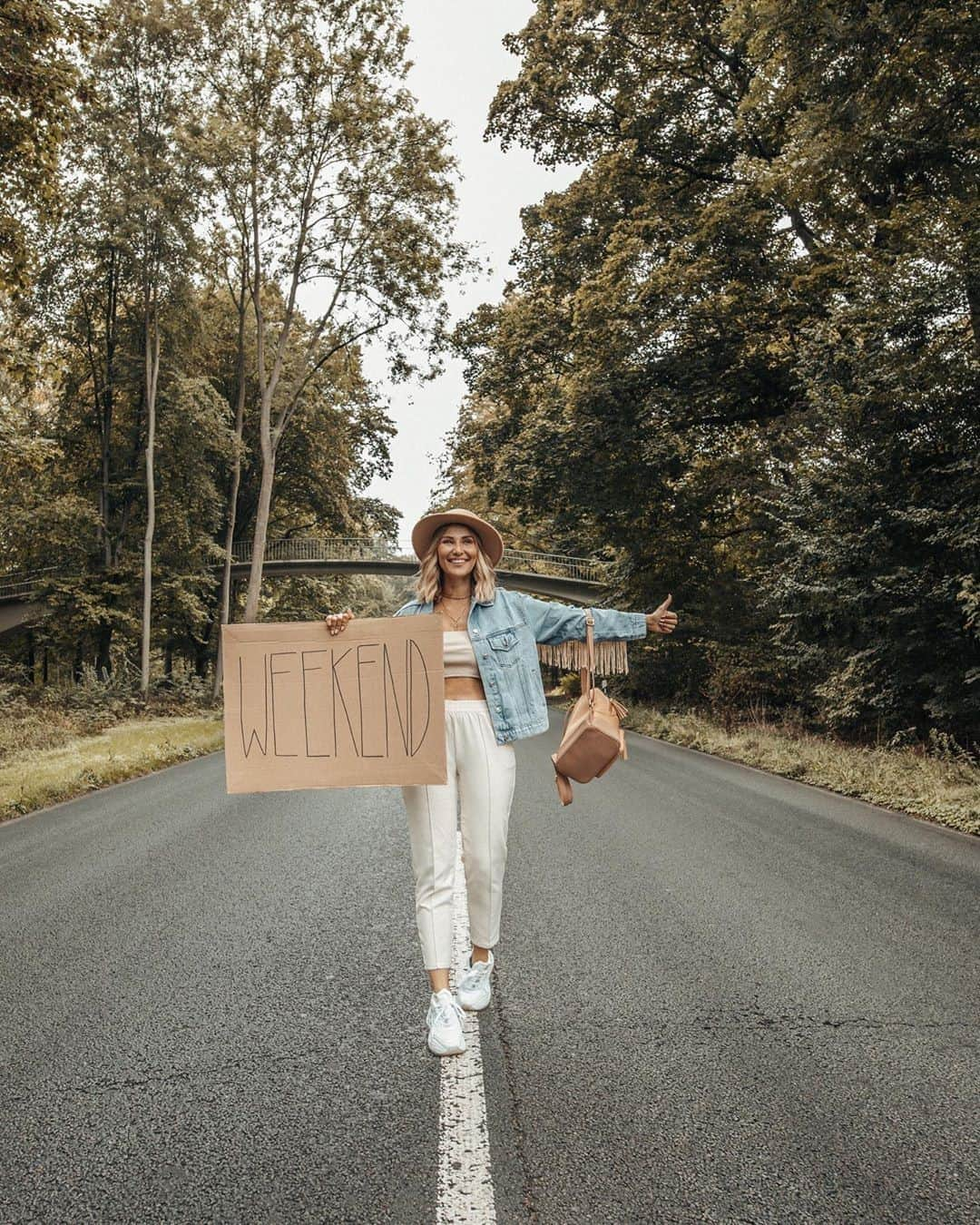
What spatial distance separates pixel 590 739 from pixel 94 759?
10.9m

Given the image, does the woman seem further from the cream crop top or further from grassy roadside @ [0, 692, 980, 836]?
grassy roadside @ [0, 692, 980, 836]

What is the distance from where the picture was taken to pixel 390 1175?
2.39 meters

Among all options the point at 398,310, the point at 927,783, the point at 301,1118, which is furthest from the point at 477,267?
the point at 301,1118

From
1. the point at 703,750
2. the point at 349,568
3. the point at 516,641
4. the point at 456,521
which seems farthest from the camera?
the point at 349,568

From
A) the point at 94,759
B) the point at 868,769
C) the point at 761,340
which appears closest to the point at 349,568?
the point at 761,340

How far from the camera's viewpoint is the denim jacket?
355 cm

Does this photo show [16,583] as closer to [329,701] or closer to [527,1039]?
[329,701]

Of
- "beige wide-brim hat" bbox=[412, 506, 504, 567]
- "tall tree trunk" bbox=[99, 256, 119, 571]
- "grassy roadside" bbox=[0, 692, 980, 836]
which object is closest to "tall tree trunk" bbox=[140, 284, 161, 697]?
"tall tree trunk" bbox=[99, 256, 119, 571]

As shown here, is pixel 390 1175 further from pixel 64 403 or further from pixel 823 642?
pixel 64 403

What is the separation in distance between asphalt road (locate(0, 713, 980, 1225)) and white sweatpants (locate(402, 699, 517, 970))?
444 mm

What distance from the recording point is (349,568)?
4500 centimetres

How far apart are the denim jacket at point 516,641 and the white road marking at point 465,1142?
3.79 ft

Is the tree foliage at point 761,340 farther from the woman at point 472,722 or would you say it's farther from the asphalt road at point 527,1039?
the woman at point 472,722

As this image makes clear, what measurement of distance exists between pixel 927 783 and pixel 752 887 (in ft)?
14.4
